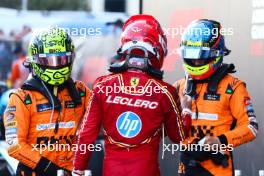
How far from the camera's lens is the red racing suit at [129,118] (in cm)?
433

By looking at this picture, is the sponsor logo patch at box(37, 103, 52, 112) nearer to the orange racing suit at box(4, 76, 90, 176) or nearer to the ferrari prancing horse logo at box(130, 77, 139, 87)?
the orange racing suit at box(4, 76, 90, 176)

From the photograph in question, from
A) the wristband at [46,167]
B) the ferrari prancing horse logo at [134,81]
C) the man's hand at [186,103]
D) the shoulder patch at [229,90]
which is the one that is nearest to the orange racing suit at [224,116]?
the shoulder patch at [229,90]

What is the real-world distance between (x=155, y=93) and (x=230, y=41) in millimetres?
1811

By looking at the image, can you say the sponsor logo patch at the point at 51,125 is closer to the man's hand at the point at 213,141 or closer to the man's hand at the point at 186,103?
the man's hand at the point at 186,103

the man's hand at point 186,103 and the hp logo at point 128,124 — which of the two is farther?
the man's hand at point 186,103

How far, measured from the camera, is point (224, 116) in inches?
194

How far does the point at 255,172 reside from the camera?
5742 mm

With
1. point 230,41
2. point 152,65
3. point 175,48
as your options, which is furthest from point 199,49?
point 175,48

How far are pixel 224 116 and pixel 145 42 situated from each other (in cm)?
88

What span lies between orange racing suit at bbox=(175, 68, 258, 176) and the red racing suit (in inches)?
24.7

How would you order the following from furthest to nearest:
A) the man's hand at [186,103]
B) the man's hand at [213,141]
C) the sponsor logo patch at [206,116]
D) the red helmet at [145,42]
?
the sponsor logo patch at [206,116] → the man's hand at [186,103] → the man's hand at [213,141] → the red helmet at [145,42]

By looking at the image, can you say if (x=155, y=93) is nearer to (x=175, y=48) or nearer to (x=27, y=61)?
(x=27, y=61)

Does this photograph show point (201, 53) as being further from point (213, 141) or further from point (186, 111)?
point (213, 141)

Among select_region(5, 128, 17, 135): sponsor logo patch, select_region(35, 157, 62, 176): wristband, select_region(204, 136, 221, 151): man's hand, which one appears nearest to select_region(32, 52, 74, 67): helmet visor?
select_region(5, 128, 17, 135): sponsor logo patch
